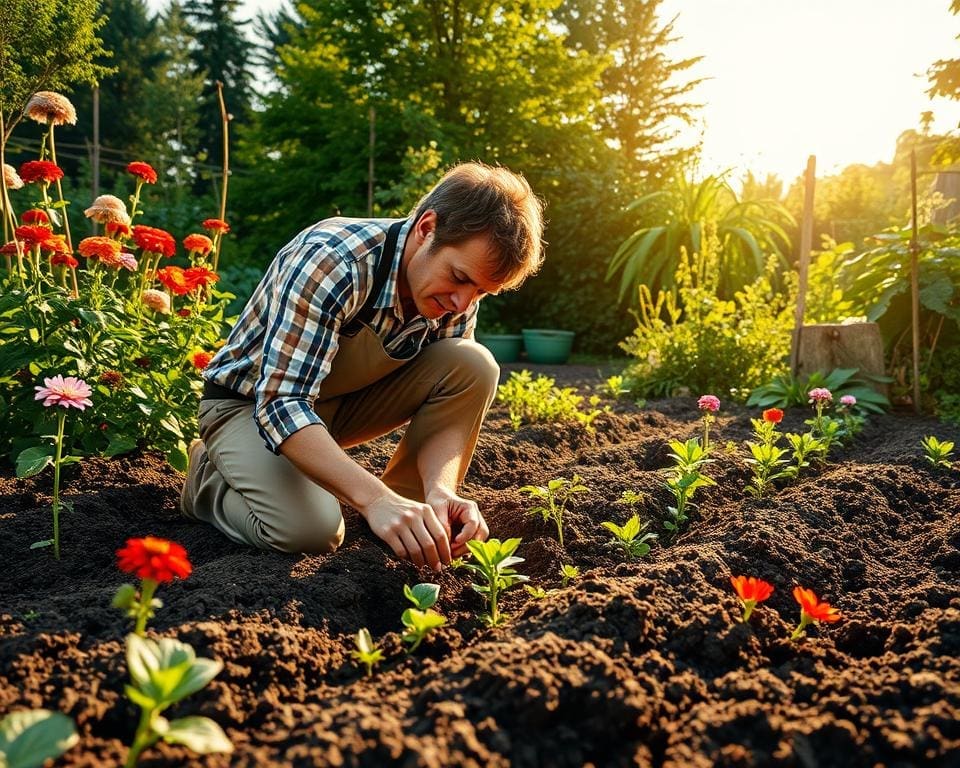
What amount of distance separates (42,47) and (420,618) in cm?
292

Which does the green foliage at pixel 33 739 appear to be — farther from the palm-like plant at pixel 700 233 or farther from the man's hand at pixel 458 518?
the palm-like plant at pixel 700 233

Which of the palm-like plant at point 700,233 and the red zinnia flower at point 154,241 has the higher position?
the palm-like plant at point 700,233

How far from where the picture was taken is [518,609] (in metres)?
1.88

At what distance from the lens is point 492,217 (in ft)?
6.45

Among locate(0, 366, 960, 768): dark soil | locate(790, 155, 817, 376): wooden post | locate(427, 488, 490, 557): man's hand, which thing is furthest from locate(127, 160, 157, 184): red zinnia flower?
locate(790, 155, 817, 376): wooden post

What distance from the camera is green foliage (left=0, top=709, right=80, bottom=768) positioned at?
3.05ft

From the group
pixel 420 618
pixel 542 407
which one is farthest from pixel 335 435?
pixel 542 407

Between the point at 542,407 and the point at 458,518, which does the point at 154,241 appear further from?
the point at 542,407

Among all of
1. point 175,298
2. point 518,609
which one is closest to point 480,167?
point 518,609

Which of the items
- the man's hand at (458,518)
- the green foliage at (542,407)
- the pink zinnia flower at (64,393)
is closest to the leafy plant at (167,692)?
the man's hand at (458,518)

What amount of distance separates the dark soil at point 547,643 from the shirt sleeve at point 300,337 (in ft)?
1.31

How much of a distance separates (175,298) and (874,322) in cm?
393

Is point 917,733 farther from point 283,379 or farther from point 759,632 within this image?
point 283,379

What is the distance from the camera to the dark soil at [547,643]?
118 centimetres
